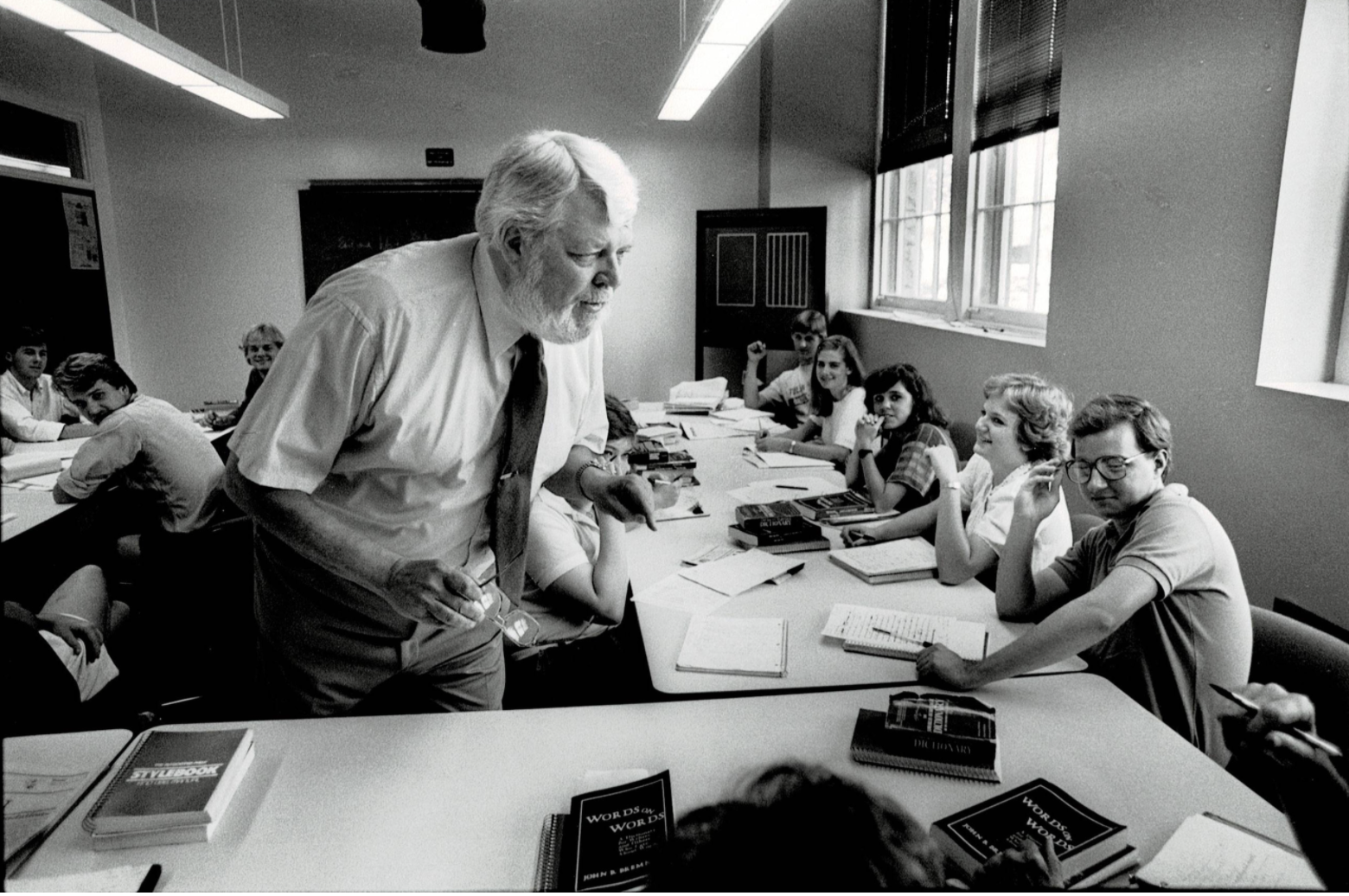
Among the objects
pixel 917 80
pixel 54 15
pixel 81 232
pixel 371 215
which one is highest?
pixel 917 80

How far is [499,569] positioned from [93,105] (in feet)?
21.1

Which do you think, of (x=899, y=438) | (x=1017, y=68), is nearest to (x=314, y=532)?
(x=899, y=438)

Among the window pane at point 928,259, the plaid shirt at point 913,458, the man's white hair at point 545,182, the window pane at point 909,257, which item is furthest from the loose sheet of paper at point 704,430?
the man's white hair at point 545,182

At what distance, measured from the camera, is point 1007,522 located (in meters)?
2.34

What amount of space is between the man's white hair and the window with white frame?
271cm

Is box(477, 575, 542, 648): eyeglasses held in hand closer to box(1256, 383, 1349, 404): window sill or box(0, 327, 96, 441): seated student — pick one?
box(1256, 383, 1349, 404): window sill

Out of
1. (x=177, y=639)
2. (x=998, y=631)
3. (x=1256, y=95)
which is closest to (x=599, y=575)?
(x=998, y=631)

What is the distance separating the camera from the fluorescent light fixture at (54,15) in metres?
2.92

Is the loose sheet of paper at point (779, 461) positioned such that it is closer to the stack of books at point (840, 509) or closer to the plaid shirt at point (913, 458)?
the plaid shirt at point (913, 458)

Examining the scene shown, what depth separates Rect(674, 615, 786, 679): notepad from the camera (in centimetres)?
170

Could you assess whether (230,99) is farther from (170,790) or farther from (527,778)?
(527,778)

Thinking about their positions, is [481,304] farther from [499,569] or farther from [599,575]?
[599,575]

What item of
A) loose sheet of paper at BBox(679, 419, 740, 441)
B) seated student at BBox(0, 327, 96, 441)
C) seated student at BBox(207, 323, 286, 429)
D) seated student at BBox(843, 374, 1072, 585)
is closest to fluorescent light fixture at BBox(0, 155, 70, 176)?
seated student at BBox(0, 327, 96, 441)

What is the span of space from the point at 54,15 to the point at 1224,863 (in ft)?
13.2
